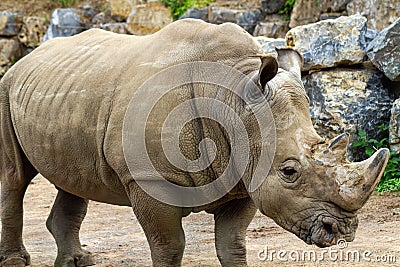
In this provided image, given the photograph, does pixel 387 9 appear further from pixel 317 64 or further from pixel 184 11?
pixel 184 11

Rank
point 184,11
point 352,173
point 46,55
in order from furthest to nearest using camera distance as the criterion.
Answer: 1. point 184,11
2. point 46,55
3. point 352,173

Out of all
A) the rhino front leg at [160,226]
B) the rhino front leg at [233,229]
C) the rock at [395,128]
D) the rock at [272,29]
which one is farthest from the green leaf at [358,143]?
the rhino front leg at [160,226]

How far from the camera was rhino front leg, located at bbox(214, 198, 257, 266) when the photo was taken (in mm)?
5414

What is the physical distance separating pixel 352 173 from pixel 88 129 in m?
1.96

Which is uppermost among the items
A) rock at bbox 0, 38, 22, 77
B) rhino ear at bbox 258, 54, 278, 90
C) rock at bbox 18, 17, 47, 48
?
rhino ear at bbox 258, 54, 278, 90

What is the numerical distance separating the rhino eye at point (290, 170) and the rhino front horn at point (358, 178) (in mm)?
247

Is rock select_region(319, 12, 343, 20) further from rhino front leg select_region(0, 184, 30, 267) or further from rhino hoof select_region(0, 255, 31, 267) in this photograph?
rhino hoof select_region(0, 255, 31, 267)

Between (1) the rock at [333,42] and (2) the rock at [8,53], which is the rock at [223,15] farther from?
(2) the rock at [8,53]

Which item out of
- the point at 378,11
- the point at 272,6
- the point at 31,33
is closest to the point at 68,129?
the point at 378,11

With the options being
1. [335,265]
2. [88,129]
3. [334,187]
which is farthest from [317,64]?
[334,187]

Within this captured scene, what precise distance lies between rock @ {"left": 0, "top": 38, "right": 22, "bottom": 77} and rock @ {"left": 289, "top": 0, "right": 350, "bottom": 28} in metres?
6.42

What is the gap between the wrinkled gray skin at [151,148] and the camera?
432 centimetres

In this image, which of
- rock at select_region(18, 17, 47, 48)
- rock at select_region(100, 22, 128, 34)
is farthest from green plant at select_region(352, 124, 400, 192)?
rock at select_region(18, 17, 47, 48)

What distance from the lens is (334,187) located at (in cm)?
422
